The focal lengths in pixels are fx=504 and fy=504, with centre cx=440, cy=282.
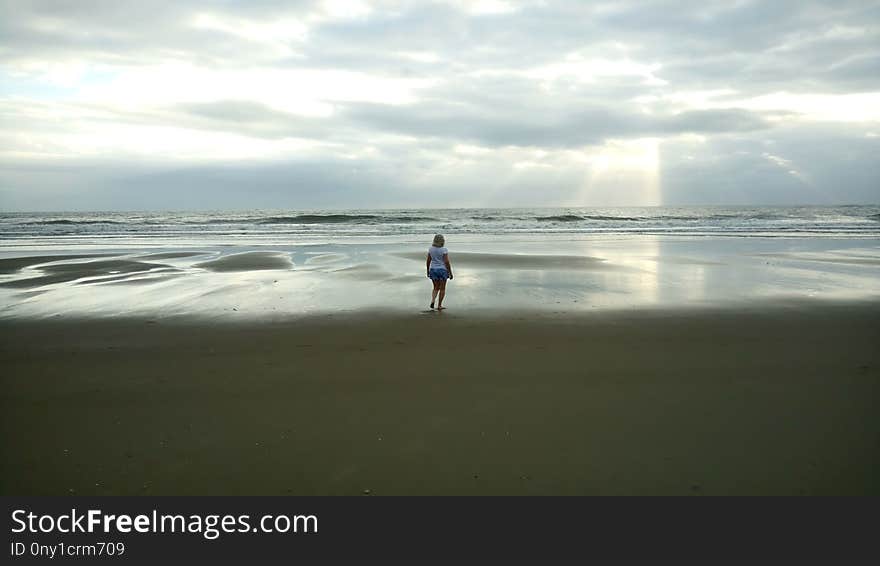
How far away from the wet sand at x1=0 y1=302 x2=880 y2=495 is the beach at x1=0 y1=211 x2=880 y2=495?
0.08 ft

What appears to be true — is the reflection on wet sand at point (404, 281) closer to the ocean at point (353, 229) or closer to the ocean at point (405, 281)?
the ocean at point (405, 281)

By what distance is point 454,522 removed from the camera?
3.36 metres

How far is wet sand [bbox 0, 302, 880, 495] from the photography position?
3.80 meters

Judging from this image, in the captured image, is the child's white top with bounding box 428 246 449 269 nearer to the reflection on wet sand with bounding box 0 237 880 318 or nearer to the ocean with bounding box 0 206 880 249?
the reflection on wet sand with bounding box 0 237 880 318

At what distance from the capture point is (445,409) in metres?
4.96

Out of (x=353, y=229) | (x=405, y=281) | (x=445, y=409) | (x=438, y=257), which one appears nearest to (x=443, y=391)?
(x=445, y=409)

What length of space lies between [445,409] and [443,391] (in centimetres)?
49

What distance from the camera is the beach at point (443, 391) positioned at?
12.6ft

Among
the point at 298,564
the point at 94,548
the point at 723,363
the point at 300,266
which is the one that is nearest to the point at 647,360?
the point at 723,363

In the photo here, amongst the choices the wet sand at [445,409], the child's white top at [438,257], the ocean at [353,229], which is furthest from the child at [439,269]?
the ocean at [353,229]

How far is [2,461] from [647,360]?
6625 mm

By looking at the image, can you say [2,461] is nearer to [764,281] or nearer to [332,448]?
[332,448]

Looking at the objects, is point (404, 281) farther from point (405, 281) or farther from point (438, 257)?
point (438, 257)

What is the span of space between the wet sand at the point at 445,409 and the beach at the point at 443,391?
25 millimetres
